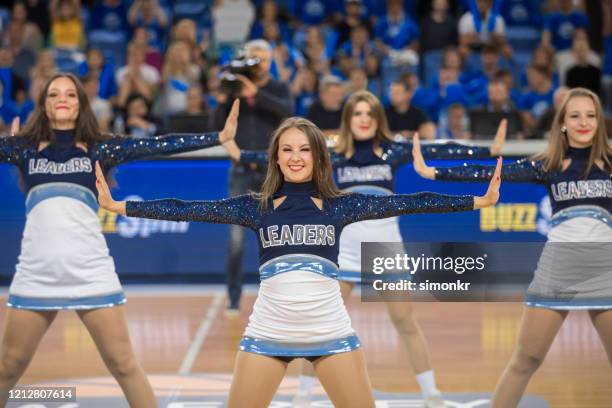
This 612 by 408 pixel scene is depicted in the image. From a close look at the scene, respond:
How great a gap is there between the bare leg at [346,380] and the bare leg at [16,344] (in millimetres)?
1537

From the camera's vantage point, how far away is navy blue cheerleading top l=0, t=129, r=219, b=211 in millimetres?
5484

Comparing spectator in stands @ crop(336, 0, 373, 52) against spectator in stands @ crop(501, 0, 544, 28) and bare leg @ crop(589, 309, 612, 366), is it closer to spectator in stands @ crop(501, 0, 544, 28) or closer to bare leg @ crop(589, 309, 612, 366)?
spectator in stands @ crop(501, 0, 544, 28)

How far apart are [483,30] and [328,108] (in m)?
3.12

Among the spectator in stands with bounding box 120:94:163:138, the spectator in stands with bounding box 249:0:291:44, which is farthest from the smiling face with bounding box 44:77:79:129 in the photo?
the spectator in stands with bounding box 249:0:291:44

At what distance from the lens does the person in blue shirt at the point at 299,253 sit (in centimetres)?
456

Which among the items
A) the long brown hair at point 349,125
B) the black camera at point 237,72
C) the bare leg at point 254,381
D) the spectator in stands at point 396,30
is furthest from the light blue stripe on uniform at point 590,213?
the spectator in stands at point 396,30

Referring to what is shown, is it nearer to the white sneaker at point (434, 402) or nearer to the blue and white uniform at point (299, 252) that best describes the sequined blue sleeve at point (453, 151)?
the white sneaker at point (434, 402)

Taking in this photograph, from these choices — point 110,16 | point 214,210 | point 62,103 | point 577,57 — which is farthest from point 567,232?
point 110,16

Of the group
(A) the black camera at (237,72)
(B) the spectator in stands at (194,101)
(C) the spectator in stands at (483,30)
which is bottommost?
(B) the spectator in stands at (194,101)

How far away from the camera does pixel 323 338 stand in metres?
4.59

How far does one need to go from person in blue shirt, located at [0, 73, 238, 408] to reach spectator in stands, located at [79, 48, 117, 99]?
6.79m

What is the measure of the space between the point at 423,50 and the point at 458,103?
250 cm

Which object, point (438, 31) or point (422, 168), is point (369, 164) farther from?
point (438, 31)

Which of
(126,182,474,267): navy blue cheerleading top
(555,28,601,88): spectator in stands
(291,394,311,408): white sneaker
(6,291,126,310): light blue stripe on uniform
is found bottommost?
(291,394,311,408): white sneaker
